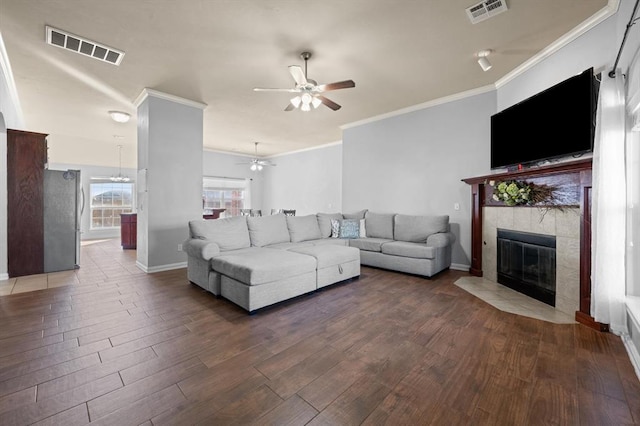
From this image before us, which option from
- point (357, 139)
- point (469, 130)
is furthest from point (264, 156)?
point (469, 130)

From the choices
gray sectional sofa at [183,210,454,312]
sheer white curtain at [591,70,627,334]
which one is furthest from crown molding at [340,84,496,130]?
sheer white curtain at [591,70,627,334]

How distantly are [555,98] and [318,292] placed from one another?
3.59 metres

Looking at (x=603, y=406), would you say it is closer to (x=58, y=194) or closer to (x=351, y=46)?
(x=351, y=46)

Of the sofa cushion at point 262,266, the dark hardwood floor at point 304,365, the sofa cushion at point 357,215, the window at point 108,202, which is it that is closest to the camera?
the dark hardwood floor at point 304,365

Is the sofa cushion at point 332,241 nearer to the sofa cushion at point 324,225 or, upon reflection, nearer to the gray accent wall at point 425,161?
the sofa cushion at point 324,225

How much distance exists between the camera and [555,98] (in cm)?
306

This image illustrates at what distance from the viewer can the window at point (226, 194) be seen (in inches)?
363

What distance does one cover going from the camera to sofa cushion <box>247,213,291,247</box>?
13.2ft

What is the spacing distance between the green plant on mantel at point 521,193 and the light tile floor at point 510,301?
1142mm

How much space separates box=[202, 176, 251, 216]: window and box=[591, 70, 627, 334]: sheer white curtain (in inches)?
347

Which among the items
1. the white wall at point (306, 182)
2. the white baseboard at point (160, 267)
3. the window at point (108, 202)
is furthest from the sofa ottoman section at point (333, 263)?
the window at point (108, 202)

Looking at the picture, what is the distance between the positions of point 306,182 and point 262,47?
581cm

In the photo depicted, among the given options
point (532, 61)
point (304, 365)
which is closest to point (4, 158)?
point (304, 365)

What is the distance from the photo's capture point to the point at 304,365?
187 cm
